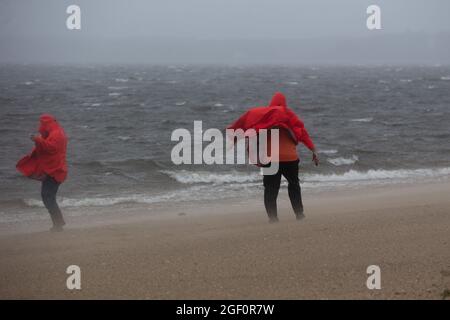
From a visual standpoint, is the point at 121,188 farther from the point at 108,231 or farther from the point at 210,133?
the point at 210,133

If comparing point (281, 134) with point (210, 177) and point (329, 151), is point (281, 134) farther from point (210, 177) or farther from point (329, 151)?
point (329, 151)

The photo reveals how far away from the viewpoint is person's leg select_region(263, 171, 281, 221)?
29.3 feet

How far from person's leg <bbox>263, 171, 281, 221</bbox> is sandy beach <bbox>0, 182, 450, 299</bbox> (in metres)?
0.20

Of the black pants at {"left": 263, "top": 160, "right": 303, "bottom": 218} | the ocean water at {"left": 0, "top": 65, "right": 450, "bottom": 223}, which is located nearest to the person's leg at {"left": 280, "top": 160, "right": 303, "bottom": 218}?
the black pants at {"left": 263, "top": 160, "right": 303, "bottom": 218}

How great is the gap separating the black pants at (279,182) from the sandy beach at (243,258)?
244 mm

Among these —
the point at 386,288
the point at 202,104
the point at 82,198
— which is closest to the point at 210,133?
the point at 82,198

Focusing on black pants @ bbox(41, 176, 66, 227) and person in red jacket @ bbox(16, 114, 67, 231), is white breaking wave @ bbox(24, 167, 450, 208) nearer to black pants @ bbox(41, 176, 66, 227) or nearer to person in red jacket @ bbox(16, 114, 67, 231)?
black pants @ bbox(41, 176, 66, 227)

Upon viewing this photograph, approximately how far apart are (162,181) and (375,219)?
25.1ft

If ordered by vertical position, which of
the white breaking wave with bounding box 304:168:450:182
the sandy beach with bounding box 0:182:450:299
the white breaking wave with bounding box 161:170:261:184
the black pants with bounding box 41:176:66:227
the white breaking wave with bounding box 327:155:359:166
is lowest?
the white breaking wave with bounding box 304:168:450:182

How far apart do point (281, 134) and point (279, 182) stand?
24.6 inches

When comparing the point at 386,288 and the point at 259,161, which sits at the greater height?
the point at 259,161

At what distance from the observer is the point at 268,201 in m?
9.06

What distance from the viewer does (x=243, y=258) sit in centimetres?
693

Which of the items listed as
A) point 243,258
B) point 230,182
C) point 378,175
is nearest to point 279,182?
point 243,258
